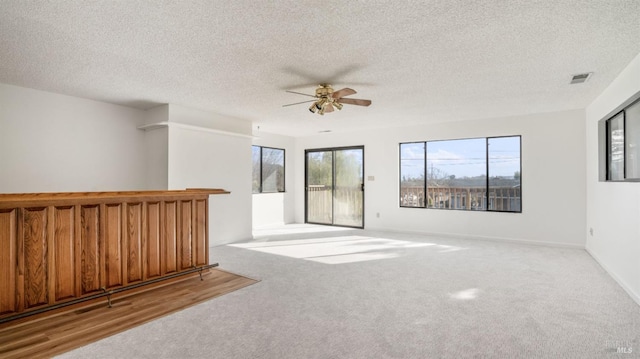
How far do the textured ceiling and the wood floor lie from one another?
238 cm

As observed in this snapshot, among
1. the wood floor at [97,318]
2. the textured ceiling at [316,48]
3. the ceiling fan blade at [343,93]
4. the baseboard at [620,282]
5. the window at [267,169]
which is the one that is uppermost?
the textured ceiling at [316,48]

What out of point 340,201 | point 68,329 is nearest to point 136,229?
point 68,329

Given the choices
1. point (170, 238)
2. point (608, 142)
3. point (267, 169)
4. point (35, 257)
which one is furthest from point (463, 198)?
point (35, 257)

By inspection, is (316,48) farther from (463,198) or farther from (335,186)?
(335,186)

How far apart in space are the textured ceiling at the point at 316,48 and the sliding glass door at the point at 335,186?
3137 mm

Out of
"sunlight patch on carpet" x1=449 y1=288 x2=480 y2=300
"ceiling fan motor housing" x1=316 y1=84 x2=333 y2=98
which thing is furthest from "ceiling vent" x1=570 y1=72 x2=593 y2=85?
"ceiling fan motor housing" x1=316 y1=84 x2=333 y2=98

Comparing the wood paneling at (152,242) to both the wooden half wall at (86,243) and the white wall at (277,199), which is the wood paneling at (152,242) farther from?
the white wall at (277,199)

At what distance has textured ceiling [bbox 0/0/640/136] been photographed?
7.37ft

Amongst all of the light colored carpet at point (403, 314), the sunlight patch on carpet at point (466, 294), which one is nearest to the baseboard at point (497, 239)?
the light colored carpet at point (403, 314)

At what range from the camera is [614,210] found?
3.68 m

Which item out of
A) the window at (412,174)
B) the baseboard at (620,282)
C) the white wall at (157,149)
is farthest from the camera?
the window at (412,174)

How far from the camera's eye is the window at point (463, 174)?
19.3 feet

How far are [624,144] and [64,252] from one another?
5.84m

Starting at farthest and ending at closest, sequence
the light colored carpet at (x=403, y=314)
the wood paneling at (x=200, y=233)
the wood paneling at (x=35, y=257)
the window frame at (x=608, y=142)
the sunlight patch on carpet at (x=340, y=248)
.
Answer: the sunlight patch on carpet at (x=340, y=248) < the wood paneling at (x=200, y=233) < the window frame at (x=608, y=142) < the wood paneling at (x=35, y=257) < the light colored carpet at (x=403, y=314)
